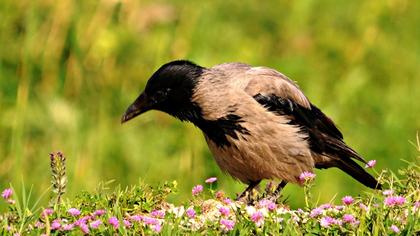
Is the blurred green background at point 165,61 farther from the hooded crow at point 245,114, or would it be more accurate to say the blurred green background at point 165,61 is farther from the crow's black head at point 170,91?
the crow's black head at point 170,91

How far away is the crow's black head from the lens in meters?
7.89

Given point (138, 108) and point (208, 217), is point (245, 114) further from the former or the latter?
point (208, 217)

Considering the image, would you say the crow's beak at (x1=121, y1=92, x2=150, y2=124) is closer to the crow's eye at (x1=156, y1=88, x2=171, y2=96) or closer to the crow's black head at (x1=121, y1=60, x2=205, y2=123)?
the crow's black head at (x1=121, y1=60, x2=205, y2=123)

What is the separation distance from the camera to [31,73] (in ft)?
35.3

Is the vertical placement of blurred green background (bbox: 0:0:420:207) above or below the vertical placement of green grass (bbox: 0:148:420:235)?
below

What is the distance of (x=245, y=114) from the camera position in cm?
764

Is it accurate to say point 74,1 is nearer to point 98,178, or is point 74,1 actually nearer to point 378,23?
point 98,178

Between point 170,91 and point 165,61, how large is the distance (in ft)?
10.7

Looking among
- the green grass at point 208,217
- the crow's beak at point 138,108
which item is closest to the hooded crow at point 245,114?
the crow's beak at point 138,108

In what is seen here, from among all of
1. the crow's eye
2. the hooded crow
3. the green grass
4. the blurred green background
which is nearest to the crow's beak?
the hooded crow

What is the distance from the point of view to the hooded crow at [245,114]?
301 inches

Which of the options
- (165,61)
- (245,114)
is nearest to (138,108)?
(245,114)

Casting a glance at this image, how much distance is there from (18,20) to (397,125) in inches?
150

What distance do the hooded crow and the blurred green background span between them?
1.30 metres
